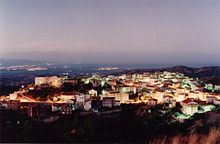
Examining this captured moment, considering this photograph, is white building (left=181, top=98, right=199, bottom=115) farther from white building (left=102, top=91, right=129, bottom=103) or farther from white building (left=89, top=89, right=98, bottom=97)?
white building (left=89, top=89, right=98, bottom=97)

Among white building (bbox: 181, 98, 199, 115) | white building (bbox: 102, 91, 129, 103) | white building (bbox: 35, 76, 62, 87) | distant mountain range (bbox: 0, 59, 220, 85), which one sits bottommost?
white building (bbox: 181, 98, 199, 115)

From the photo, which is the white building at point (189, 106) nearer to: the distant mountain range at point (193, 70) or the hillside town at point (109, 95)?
the hillside town at point (109, 95)

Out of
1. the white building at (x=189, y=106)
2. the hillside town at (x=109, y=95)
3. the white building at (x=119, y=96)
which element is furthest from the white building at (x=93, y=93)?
the white building at (x=189, y=106)

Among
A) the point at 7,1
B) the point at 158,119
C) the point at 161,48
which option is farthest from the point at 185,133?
the point at 7,1

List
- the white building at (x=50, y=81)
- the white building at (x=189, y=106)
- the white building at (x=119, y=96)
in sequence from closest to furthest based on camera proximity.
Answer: the white building at (x=189, y=106), the white building at (x=119, y=96), the white building at (x=50, y=81)

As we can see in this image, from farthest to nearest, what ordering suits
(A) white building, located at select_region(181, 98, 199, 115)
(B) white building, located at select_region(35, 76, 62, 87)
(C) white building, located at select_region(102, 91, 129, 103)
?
(B) white building, located at select_region(35, 76, 62, 87) < (C) white building, located at select_region(102, 91, 129, 103) < (A) white building, located at select_region(181, 98, 199, 115)

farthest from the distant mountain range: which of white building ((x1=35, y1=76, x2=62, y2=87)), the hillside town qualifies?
white building ((x1=35, y1=76, x2=62, y2=87))

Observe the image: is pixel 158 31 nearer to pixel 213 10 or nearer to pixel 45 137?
pixel 213 10

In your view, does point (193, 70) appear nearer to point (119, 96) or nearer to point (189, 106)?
point (189, 106)

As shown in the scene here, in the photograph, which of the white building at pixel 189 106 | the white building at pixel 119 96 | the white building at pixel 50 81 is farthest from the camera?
the white building at pixel 50 81
